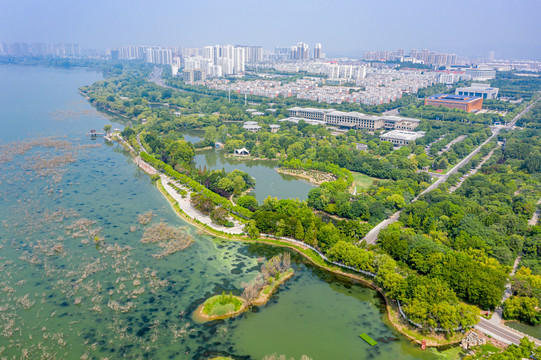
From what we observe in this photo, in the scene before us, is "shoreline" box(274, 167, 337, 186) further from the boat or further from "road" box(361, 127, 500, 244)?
the boat

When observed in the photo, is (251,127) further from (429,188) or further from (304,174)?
(429,188)

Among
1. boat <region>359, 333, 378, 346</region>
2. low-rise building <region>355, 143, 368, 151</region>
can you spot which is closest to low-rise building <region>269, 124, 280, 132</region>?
low-rise building <region>355, 143, 368, 151</region>

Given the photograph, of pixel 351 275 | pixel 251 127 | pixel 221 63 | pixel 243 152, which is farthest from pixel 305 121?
pixel 221 63

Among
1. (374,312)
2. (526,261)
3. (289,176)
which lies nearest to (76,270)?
(374,312)

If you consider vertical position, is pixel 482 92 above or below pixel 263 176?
above

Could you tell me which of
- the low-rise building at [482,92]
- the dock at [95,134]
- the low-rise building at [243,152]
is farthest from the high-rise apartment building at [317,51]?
the dock at [95,134]

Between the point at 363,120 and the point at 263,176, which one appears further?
the point at 363,120
